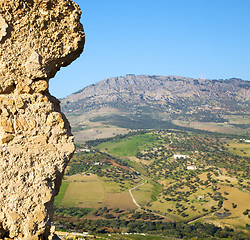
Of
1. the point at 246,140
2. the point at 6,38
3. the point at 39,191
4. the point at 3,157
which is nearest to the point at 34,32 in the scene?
the point at 6,38

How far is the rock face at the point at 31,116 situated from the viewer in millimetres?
6973

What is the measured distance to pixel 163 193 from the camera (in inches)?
4119

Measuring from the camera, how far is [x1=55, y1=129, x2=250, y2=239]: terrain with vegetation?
218 feet

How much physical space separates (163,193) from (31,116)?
332ft

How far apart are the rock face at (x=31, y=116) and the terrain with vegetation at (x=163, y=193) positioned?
43600 mm

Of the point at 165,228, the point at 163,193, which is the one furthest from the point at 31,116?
the point at 163,193

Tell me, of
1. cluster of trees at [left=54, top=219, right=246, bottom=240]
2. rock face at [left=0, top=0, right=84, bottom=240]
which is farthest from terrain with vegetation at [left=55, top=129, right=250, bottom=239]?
rock face at [left=0, top=0, right=84, bottom=240]

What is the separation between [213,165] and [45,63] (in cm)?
13062

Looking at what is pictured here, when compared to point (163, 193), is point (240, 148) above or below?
above

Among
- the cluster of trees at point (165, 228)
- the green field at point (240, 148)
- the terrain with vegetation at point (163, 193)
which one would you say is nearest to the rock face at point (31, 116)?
the terrain with vegetation at point (163, 193)

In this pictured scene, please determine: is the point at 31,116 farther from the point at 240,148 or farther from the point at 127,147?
the point at 127,147

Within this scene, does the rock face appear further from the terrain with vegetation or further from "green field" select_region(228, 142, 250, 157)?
"green field" select_region(228, 142, 250, 157)

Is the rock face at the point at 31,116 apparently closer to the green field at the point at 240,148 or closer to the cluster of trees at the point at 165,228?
the cluster of trees at the point at 165,228

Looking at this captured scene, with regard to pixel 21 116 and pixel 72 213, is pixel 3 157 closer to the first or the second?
pixel 21 116
